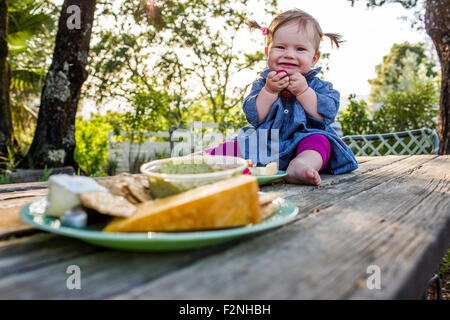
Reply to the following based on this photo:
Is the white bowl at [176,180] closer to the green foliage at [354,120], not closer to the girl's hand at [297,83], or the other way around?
the girl's hand at [297,83]

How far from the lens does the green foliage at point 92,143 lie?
6.39 metres

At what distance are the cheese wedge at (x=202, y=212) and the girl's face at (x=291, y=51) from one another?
5.55ft

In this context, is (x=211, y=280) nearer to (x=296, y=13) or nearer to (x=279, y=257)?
(x=279, y=257)

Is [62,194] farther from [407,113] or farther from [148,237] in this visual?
[407,113]

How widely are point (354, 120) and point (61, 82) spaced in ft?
17.2

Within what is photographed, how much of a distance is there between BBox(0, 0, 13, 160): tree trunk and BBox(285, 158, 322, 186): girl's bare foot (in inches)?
166

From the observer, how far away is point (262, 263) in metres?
0.59

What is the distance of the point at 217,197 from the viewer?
2.06 ft

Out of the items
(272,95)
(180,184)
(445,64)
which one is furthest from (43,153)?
(445,64)

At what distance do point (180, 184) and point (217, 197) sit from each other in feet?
0.55

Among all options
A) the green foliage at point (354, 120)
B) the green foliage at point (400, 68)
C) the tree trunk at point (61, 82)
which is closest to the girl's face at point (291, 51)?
the tree trunk at point (61, 82)

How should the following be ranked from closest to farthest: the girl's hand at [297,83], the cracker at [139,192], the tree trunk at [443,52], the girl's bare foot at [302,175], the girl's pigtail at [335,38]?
the cracker at [139,192], the girl's bare foot at [302,175], the girl's hand at [297,83], the girl's pigtail at [335,38], the tree trunk at [443,52]

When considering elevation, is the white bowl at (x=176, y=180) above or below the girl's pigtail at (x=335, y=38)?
below

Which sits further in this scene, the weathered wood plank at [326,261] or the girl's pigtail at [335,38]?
the girl's pigtail at [335,38]
